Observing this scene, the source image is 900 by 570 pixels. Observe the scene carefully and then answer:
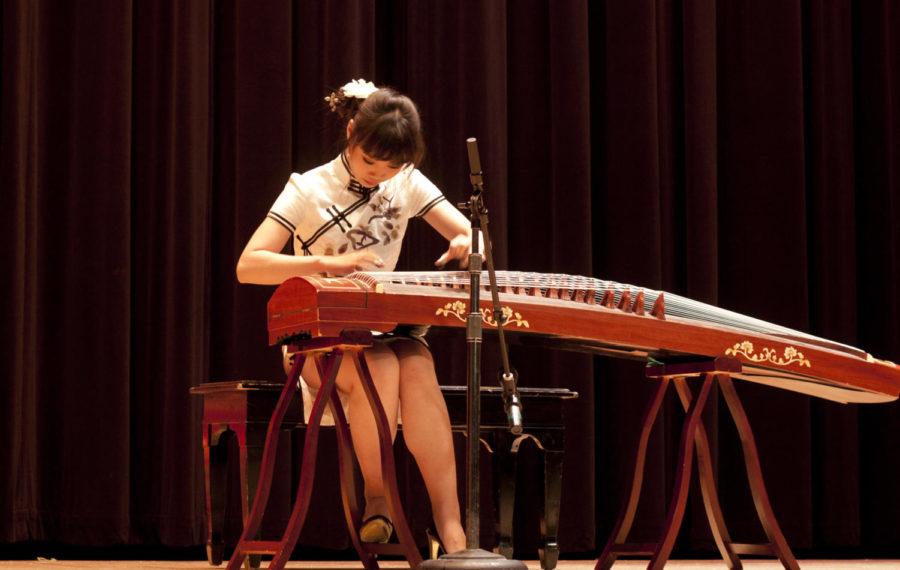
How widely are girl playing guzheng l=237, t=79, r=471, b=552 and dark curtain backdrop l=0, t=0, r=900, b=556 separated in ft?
2.72

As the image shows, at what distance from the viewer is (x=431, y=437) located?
7.82 feet

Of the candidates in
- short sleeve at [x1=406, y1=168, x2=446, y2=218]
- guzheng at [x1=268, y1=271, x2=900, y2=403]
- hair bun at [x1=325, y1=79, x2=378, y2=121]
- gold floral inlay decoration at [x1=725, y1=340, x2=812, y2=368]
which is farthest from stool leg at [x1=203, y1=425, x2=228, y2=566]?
gold floral inlay decoration at [x1=725, y1=340, x2=812, y2=368]

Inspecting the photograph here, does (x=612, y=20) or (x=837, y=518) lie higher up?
(x=612, y=20)

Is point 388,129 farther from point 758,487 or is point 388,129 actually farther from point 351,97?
point 758,487

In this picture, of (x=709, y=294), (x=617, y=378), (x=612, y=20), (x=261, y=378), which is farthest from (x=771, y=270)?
(x=261, y=378)

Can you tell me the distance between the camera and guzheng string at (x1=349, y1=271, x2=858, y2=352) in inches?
89.7

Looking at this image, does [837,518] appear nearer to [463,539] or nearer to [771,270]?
[771,270]

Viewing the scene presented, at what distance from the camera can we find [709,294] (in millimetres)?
3826

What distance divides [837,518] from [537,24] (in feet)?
6.09

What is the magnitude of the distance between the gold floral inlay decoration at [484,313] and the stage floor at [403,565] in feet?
3.56

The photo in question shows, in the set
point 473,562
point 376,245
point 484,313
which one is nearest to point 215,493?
point 376,245

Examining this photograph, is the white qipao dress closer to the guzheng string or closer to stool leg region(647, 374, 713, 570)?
the guzheng string

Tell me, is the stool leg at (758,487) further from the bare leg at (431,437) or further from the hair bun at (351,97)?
the hair bun at (351,97)

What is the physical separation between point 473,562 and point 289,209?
96 cm
